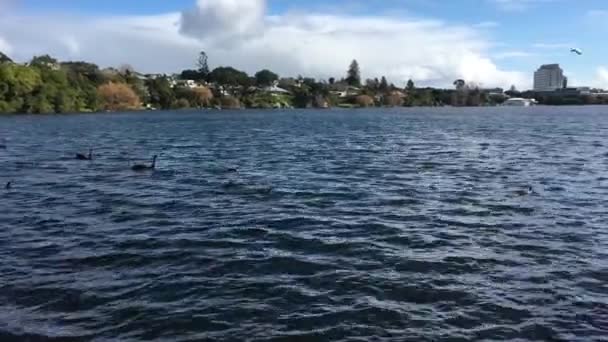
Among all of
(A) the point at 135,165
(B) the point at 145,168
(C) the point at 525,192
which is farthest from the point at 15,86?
(C) the point at 525,192

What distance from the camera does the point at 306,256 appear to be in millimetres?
18672

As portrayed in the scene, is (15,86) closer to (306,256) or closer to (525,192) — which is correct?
(525,192)

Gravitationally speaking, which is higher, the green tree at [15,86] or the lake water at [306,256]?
the green tree at [15,86]

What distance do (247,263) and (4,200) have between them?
670 inches

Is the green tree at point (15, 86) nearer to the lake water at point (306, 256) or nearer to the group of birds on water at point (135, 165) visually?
the group of birds on water at point (135, 165)

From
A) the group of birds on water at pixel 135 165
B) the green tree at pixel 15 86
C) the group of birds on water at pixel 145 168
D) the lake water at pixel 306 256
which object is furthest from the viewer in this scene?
the green tree at pixel 15 86

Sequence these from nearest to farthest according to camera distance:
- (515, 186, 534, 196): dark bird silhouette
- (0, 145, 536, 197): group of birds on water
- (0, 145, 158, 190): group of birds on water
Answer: (515, 186, 534, 196): dark bird silhouette, (0, 145, 536, 197): group of birds on water, (0, 145, 158, 190): group of birds on water

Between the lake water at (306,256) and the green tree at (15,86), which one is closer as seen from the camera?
the lake water at (306,256)

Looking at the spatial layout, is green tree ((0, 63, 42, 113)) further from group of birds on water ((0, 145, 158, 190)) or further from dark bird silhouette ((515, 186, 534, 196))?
dark bird silhouette ((515, 186, 534, 196))

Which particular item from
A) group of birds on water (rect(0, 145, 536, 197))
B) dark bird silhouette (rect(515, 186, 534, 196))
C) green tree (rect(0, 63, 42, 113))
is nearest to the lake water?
dark bird silhouette (rect(515, 186, 534, 196))

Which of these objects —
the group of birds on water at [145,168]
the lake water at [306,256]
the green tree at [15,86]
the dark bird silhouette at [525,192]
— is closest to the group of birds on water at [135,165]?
the group of birds on water at [145,168]

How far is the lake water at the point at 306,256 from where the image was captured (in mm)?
13438

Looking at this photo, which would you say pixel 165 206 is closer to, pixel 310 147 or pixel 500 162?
pixel 500 162

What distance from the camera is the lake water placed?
13.4 meters
